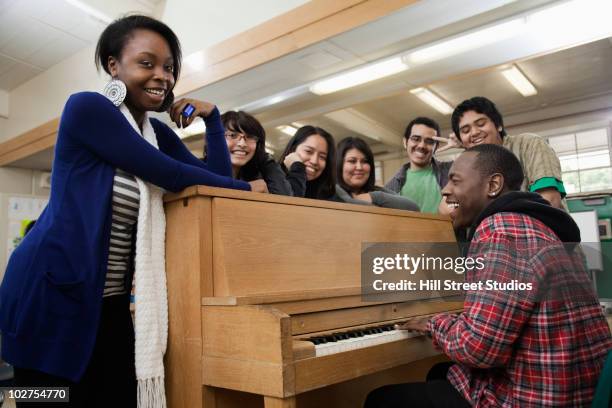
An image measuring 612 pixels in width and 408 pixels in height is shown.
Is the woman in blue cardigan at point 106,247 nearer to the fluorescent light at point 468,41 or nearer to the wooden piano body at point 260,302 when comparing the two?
the wooden piano body at point 260,302

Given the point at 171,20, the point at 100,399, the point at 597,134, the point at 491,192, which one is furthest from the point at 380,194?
the point at 597,134

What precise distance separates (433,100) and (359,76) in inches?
133

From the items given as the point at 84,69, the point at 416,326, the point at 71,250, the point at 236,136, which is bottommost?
the point at 416,326

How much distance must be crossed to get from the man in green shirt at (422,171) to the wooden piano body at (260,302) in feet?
3.95

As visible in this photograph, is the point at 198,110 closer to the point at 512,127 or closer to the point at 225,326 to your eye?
the point at 225,326

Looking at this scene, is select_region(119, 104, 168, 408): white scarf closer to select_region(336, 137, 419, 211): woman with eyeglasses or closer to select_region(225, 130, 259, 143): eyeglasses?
select_region(225, 130, 259, 143): eyeglasses

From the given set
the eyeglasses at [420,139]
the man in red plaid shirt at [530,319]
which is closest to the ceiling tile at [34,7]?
the eyeglasses at [420,139]

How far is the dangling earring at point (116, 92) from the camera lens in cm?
138

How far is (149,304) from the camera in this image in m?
1.39

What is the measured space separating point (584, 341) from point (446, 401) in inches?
17.9

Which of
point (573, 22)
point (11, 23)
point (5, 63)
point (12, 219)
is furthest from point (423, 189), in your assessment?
point (12, 219)

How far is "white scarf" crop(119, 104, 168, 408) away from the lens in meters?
1.36

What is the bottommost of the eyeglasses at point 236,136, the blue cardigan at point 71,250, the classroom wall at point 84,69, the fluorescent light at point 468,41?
the blue cardigan at point 71,250

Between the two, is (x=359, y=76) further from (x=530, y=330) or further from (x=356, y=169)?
(x=530, y=330)
